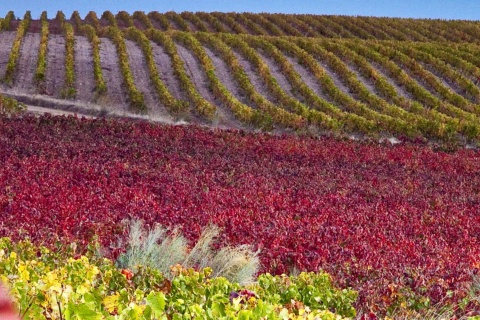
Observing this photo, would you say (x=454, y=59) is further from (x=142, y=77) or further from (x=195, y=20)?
(x=195, y=20)

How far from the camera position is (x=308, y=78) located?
118 feet

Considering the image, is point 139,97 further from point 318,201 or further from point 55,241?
point 55,241

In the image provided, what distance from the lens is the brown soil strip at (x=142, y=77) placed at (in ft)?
95.9

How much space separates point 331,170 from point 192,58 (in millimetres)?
24171

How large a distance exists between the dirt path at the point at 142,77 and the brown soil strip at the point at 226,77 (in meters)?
3.75

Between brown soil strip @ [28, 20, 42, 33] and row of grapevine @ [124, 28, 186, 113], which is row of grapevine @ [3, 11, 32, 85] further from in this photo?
row of grapevine @ [124, 28, 186, 113]

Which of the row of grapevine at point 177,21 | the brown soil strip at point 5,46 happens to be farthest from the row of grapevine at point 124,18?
the brown soil strip at point 5,46

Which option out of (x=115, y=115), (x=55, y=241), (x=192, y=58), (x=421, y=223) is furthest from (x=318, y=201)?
(x=192, y=58)

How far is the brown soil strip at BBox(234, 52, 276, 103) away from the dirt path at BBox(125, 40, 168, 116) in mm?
5240

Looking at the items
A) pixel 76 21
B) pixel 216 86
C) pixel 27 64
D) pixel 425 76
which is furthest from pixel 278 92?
pixel 76 21

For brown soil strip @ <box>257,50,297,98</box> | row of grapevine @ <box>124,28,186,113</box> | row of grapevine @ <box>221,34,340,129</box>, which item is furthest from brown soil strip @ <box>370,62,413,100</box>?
row of grapevine @ <box>124,28,186,113</box>

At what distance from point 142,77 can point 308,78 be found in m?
8.73

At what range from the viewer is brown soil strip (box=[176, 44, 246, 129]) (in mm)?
27594

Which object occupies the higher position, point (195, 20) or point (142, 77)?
point (195, 20)
